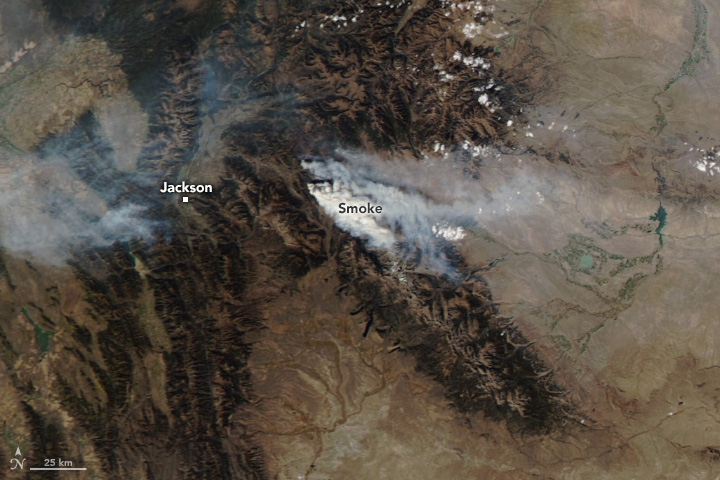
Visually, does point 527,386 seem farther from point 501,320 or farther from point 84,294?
point 84,294

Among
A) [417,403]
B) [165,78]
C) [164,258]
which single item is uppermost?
[165,78]

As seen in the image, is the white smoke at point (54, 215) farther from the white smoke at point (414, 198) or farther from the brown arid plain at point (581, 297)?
the white smoke at point (414, 198)

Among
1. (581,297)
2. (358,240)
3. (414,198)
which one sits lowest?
(581,297)

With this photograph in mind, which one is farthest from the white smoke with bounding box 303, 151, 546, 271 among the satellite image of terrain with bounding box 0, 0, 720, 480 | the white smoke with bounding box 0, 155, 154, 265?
the white smoke with bounding box 0, 155, 154, 265

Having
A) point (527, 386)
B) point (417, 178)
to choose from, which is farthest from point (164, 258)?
point (527, 386)

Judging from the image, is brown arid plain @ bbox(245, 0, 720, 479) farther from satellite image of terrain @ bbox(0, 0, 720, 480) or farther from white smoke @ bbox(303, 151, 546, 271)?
white smoke @ bbox(303, 151, 546, 271)

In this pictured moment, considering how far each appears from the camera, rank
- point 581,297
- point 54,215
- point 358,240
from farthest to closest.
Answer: point 581,297 → point 54,215 → point 358,240

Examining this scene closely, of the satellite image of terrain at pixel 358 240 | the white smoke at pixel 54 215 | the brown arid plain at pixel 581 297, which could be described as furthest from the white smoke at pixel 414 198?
the white smoke at pixel 54 215

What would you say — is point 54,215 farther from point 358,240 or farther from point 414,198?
point 414,198

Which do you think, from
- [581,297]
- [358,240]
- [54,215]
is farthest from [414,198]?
[54,215]
